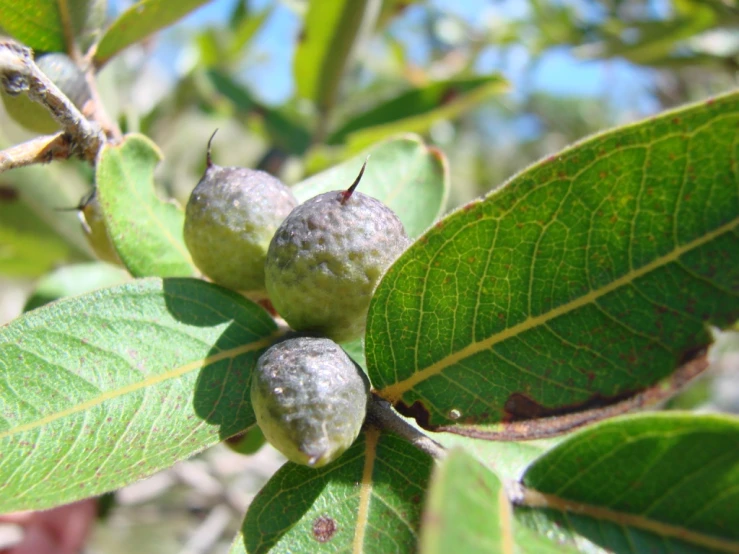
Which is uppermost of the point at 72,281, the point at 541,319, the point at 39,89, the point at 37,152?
the point at 39,89

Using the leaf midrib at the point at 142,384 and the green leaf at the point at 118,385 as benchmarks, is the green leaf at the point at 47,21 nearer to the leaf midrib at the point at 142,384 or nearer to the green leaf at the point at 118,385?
the green leaf at the point at 118,385

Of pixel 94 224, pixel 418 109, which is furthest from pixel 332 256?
pixel 418 109

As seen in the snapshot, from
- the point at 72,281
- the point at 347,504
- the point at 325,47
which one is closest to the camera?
the point at 347,504

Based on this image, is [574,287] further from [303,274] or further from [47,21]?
[47,21]

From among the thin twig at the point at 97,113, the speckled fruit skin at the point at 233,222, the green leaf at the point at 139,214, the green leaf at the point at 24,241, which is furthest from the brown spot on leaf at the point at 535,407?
the green leaf at the point at 24,241

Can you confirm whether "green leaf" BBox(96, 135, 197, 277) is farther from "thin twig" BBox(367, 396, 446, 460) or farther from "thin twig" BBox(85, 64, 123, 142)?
"thin twig" BBox(367, 396, 446, 460)

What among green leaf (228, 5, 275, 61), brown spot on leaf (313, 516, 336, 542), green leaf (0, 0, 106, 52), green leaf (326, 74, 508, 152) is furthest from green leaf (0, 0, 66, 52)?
green leaf (228, 5, 275, 61)

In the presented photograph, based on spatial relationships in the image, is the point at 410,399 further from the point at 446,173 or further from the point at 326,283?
the point at 446,173
